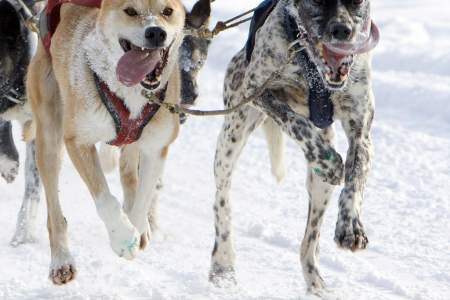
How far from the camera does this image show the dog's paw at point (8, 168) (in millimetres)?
5309

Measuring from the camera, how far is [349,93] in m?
4.18

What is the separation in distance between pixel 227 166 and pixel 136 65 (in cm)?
117

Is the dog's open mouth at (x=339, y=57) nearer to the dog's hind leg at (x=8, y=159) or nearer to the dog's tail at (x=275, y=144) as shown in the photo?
A: the dog's tail at (x=275, y=144)

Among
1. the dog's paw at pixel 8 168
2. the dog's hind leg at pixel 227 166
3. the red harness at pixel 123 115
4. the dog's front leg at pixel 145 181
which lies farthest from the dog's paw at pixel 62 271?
the dog's paw at pixel 8 168

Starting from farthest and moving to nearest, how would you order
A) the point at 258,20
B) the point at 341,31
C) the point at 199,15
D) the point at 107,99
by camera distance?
the point at 199,15 < the point at 258,20 < the point at 341,31 < the point at 107,99

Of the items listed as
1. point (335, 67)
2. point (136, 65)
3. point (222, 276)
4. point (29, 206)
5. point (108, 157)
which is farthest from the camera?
point (29, 206)

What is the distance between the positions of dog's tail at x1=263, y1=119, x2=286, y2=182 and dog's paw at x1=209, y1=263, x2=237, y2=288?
678mm

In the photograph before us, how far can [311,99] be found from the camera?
4.16 metres

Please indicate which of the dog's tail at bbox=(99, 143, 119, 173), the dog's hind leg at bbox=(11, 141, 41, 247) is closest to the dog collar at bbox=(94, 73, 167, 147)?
the dog's tail at bbox=(99, 143, 119, 173)

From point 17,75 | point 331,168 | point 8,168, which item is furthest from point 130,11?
point 8,168

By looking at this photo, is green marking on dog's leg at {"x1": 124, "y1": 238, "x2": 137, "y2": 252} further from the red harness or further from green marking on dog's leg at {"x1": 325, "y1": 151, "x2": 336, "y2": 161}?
green marking on dog's leg at {"x1": 325, "y1": 151, "x2": 336, "y2": 161}

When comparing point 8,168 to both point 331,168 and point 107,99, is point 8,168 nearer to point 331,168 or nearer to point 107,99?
point 107,99

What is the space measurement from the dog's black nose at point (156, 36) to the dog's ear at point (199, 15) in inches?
66.8

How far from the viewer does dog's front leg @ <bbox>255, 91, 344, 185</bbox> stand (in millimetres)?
3957
